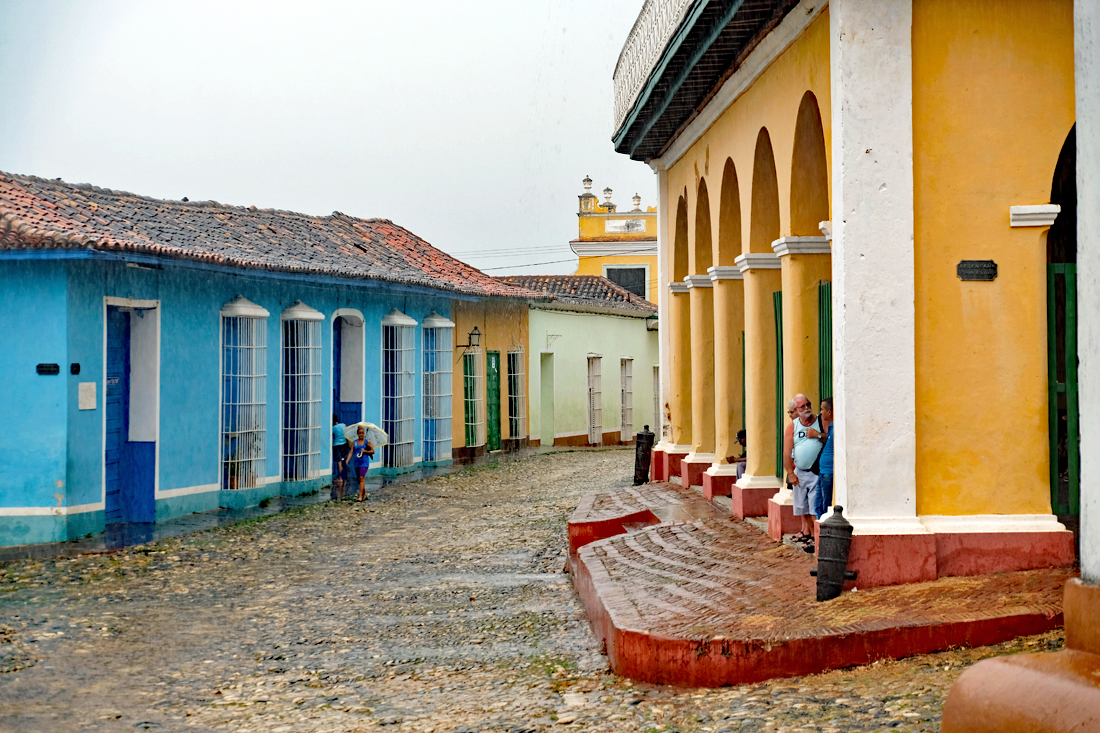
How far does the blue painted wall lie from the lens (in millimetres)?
11961

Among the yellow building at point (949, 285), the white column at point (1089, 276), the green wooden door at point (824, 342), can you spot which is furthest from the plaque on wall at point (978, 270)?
the white column at point (1089, 276)

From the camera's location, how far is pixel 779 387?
31.9ft

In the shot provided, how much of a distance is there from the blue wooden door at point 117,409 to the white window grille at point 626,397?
1733 cm

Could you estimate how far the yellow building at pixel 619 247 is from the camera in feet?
124

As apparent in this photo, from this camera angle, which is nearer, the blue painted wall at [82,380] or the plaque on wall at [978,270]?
the plaque on wall at [978,270]

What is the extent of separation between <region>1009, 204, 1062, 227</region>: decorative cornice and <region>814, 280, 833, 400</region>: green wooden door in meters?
1.76

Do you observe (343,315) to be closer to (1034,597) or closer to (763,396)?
(763,396)

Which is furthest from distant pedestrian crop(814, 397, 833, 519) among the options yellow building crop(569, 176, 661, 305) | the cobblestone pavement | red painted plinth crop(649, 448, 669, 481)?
yellow building crop(569, 176, 661, 305)

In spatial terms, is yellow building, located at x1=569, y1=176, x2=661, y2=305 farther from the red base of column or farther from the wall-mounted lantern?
the red base of column

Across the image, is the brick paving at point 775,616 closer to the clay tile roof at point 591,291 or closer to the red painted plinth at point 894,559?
the red painted plinth at point 894,559

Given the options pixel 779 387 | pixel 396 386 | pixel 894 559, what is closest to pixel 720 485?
pixel 779 387

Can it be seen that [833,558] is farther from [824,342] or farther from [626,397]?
[626,397]

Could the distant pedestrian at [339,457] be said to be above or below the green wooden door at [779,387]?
below

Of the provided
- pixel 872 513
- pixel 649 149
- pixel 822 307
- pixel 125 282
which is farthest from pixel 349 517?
pixel 872 513
